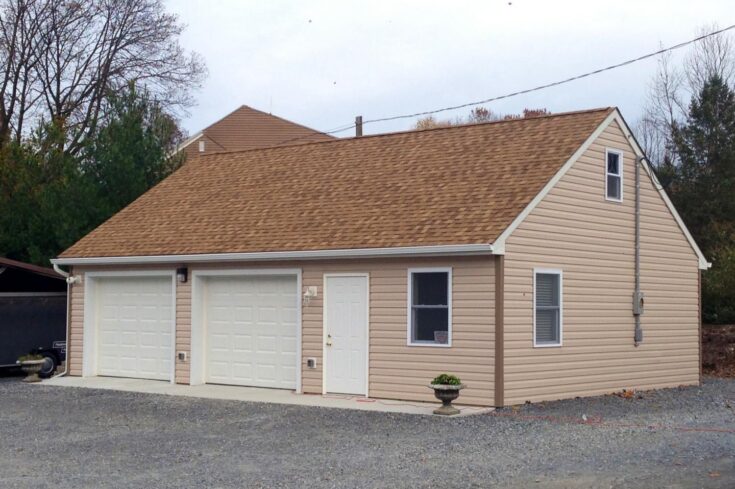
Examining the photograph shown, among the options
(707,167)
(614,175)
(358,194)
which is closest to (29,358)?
(358,194)

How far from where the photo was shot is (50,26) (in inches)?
1346

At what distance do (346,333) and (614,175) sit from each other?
18.3 ft

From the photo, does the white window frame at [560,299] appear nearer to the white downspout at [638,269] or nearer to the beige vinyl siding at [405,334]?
the beige vinyl siding at [405,334]

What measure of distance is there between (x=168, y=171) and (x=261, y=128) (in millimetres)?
19163

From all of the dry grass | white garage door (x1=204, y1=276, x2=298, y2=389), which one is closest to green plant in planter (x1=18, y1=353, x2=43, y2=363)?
white garage door (x1=204, y1=276, x2=298, y2=389)

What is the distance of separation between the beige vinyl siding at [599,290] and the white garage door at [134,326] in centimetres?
728

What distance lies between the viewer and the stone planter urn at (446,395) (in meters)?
14.5

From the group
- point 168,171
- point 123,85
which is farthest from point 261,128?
point 168,171

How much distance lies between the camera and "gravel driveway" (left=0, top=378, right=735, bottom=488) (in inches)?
395

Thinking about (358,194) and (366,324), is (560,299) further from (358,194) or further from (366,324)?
(358,194)

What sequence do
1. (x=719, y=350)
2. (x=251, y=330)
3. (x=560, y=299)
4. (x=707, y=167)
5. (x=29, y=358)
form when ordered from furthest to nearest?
(x=707, y=167)
(x=719, y=350)
(x=29, y=358)
(x=251, y=330)
(x=560, y=299)

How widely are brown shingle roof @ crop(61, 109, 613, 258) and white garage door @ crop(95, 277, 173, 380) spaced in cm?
78

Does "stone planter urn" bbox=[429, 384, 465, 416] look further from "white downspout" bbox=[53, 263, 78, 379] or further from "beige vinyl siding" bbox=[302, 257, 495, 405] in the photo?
"white downspout" bbox=[53, 263, 78, 379]

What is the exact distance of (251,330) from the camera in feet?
61.3
